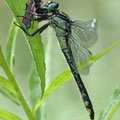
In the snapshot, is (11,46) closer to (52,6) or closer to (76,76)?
(52,6)

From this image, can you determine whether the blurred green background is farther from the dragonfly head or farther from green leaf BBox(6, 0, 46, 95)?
green leaf BBox(6, 0, 46, 95)

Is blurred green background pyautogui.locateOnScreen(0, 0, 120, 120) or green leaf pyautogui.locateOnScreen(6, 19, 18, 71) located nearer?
green leaf pyautogui.locateOnScreen(6, 19, 18, 71)

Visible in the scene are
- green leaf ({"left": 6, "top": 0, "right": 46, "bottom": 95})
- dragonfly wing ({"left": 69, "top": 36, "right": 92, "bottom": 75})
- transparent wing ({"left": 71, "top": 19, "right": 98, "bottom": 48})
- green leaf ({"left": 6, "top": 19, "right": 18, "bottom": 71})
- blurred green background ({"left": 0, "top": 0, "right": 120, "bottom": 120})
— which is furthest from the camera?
blurred green background ({"left": 0, "top": 0, "right": 120, "bottom": 120})

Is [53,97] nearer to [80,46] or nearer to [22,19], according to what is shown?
[80,46]

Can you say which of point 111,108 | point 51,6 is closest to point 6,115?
point 111,108

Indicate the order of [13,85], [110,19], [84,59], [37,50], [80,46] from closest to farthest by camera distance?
[37,50] < [13,85] < [84,59] < [80,46] < [110,19]

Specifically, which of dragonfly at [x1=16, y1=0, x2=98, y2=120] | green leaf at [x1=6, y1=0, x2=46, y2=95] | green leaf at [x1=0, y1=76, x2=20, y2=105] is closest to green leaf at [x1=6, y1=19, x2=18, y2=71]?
green leaf at [x1=0, y1=76, x2=20, y2=105]

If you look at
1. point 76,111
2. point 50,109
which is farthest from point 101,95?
point 50,109
